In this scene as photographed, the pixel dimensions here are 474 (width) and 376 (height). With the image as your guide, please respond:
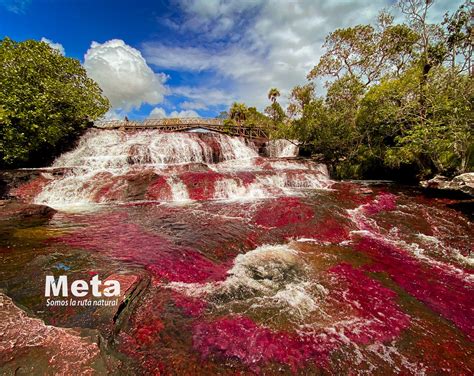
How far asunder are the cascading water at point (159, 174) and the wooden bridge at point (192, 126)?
7185 millimetres

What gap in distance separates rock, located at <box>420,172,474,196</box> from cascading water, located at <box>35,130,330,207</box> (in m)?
5.53

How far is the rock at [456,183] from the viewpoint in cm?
1034

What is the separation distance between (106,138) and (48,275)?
68.8 ft

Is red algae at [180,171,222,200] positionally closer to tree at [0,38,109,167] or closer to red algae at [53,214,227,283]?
red algae at [53,214,227,283]

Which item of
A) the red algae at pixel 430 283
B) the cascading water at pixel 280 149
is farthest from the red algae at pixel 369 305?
the cascading water at pixel 280 149

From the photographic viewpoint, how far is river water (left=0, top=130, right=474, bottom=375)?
112 inches

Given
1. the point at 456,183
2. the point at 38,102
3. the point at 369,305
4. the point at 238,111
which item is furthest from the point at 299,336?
the point at 238,111

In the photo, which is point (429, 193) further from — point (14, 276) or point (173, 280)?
point (14, 276)

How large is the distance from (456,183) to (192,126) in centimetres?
2767

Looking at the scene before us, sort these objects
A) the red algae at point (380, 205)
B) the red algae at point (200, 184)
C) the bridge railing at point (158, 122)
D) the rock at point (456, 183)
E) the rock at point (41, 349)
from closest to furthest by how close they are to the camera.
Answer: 1. the rock at point (41, 349)
2. the red algae at point (380, 205)
3. the rock at point (456, 183)
4. the red algae at point (200, 184)
5. the bridge railing at point (158, 122)

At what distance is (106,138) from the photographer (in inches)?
864

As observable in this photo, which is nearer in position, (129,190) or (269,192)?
(129,190)

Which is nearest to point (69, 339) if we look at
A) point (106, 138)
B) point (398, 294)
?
point (398, 294)

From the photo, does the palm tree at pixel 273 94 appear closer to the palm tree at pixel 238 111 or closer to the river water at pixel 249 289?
the palm tree at pixel 238 111
